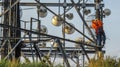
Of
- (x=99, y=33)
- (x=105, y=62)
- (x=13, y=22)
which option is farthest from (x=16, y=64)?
(x=13, y=22)

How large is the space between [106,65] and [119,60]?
591 millimetres

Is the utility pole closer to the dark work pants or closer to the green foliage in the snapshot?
the dark work pants

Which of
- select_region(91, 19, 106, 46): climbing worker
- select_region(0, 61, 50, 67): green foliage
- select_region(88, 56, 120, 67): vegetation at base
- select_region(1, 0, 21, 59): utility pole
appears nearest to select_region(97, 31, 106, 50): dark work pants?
select_region(91, 19, 106, 46): climbing worker

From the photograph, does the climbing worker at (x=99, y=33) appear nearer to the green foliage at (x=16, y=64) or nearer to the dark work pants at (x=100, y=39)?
the dark work pants at (x=100, y=39)

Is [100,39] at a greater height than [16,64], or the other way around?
[100,39]

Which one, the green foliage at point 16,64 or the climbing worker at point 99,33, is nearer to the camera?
the green foliage at point 16,64

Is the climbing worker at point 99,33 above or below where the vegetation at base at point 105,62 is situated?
above

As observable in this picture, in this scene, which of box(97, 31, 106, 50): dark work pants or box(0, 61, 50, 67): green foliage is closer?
box(0, 61, 50, 67): green foliage

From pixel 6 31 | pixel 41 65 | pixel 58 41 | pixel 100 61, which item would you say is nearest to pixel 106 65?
pixel 100 61

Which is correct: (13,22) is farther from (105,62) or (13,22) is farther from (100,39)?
(105,62)

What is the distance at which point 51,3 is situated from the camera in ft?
89.4

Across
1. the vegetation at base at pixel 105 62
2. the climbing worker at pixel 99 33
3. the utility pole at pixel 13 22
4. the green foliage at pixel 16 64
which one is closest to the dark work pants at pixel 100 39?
the climbing worker at pixel 99 33

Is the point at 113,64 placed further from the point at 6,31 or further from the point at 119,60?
the point at 6,31

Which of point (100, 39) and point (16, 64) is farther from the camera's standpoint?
point (100, 39)
